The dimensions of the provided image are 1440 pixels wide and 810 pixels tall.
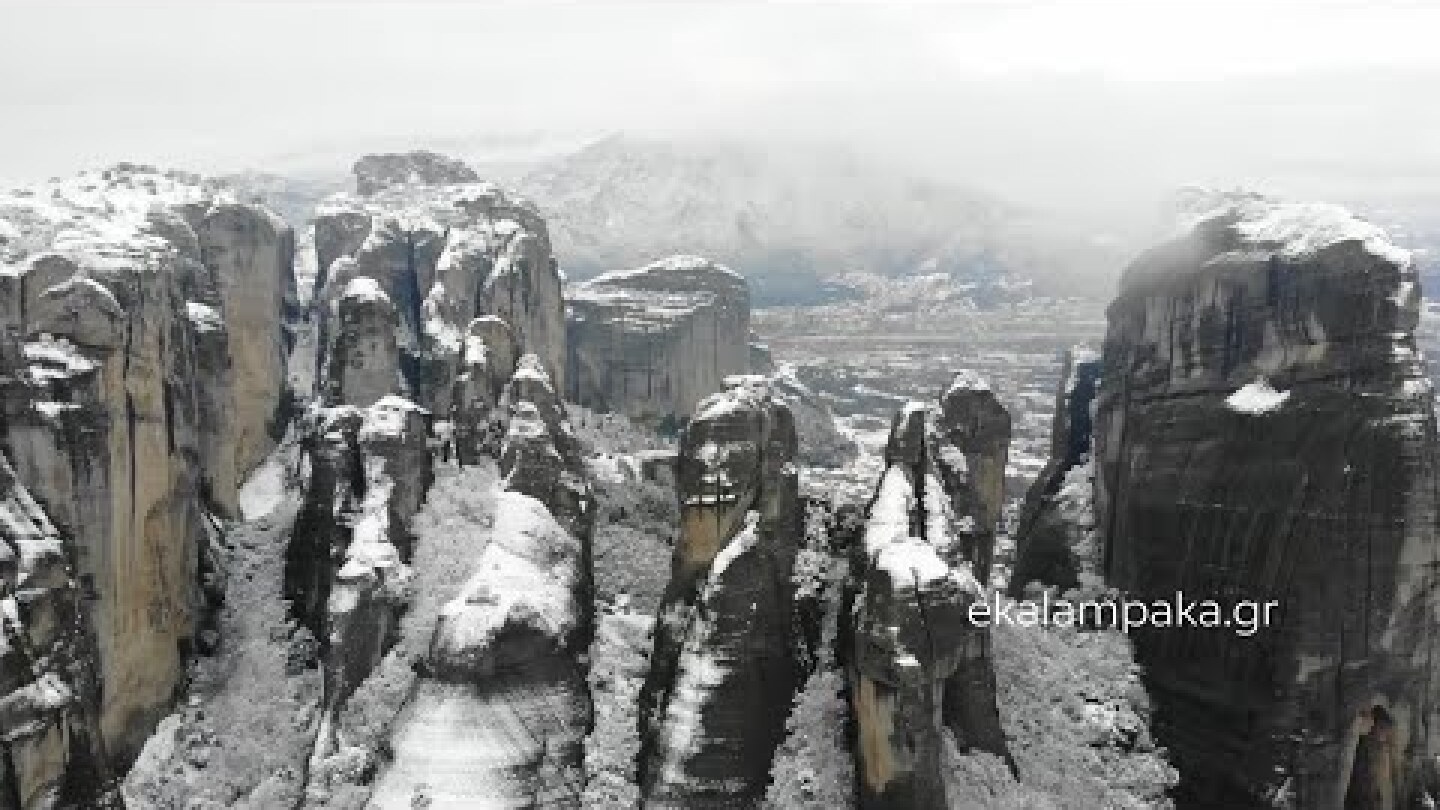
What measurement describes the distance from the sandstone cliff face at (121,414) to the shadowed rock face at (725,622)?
16.5m

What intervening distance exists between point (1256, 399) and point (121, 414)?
37664mm

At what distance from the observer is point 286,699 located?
141 feet

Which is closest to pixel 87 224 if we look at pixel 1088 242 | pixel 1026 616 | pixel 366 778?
pixel 366 778

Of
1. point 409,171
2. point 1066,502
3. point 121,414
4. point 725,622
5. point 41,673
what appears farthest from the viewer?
point 409,171

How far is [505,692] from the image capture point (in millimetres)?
38125

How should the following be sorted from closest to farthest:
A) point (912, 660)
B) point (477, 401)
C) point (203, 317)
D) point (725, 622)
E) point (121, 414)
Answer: point (912, 660)
point (725, 622)
point (121, 414)
point (203, 317)
point (477, 401)

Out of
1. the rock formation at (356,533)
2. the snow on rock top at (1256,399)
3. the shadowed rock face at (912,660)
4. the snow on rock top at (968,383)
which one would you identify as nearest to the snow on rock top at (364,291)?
the rock formation at (356,533)

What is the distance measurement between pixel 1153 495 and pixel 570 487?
21.7 m

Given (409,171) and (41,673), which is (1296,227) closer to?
(41,673)

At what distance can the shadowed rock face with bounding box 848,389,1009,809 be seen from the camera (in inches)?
1363

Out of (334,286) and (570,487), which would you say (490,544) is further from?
(334,286)

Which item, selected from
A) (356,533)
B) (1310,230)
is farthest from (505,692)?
(1310,230)

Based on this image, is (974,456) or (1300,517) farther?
(974,456)

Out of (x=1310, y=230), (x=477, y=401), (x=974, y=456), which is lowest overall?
(x=974, y=456)
